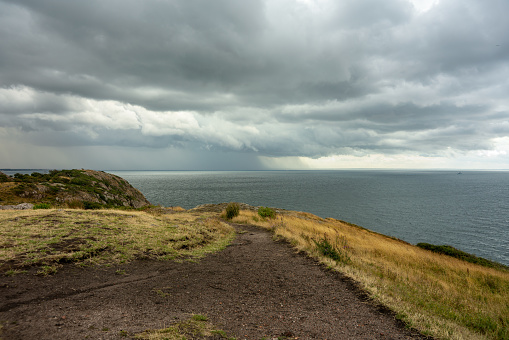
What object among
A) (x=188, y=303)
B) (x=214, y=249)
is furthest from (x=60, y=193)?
(x=188, y=303)

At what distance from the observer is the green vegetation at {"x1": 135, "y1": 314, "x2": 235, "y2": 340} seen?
468cm

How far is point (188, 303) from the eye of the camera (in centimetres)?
672

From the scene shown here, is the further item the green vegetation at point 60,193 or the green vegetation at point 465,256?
the green vegetation at point 465,256

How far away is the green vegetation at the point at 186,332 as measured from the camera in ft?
15.4

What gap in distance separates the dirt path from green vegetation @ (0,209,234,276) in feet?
2.78

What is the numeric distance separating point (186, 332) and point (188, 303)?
181cm

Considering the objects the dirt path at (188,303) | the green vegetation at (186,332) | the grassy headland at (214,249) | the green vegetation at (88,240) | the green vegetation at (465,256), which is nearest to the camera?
the green vegetation at (186,332)

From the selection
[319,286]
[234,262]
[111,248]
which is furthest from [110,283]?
[319,286]

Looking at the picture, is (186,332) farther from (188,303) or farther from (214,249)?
(214,249)

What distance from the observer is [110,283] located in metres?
7.57

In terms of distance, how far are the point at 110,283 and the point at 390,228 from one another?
5078 cm

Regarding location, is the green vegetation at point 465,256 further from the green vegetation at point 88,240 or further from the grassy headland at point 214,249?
the green vegetation at point 88,240

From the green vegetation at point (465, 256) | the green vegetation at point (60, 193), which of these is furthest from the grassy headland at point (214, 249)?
the green vegetation at point (465, 256)

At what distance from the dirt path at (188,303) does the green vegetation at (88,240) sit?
848 mm
